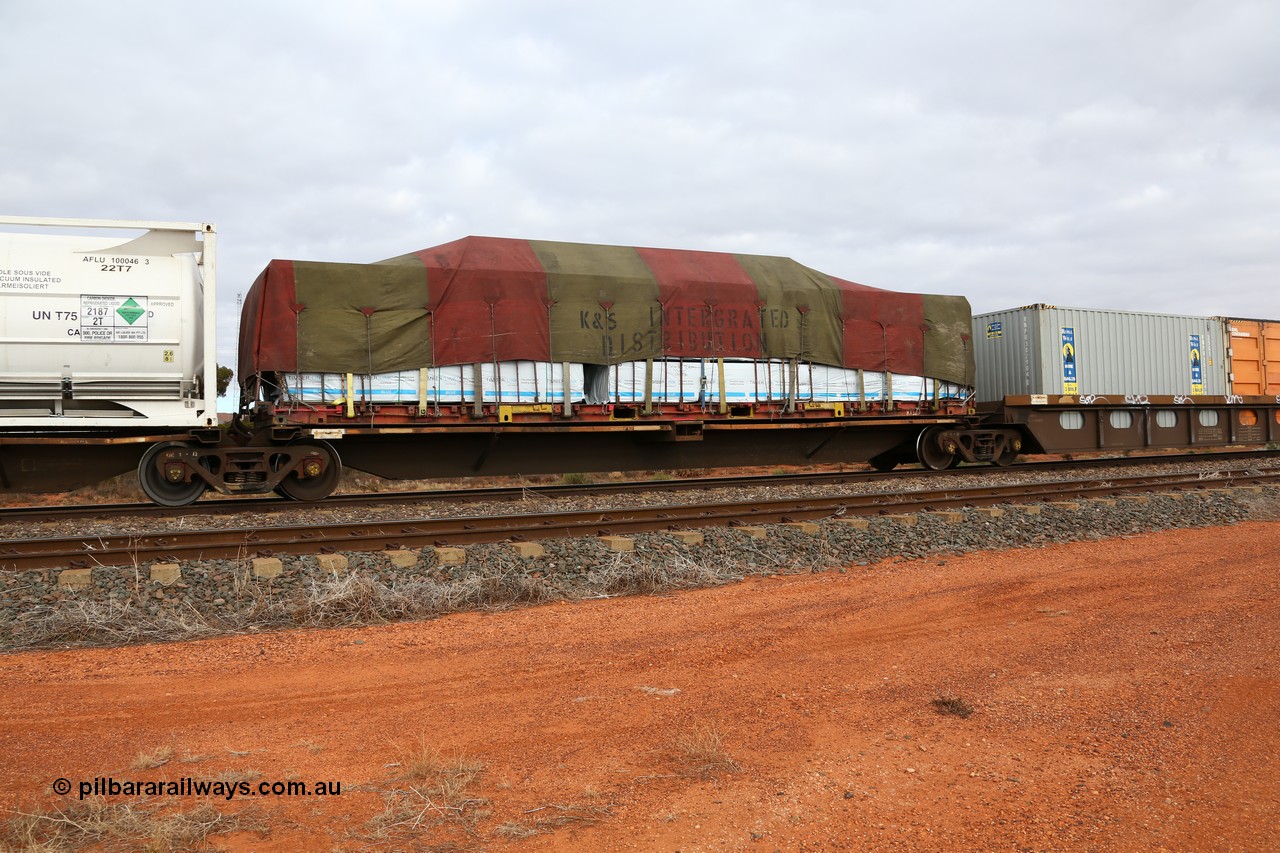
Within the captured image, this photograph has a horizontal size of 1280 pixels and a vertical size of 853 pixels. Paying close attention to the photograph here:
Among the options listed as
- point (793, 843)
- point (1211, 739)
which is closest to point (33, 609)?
point (793, 843)

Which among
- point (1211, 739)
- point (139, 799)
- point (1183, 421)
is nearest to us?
point (139, 799)

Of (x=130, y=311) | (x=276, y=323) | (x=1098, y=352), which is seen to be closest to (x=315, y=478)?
(x=276, y=323)

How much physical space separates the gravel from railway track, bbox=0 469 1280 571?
33 cm

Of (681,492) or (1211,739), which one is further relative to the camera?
(681,492)

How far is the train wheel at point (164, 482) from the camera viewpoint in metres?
10.3

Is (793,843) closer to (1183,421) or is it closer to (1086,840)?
(1086,840)

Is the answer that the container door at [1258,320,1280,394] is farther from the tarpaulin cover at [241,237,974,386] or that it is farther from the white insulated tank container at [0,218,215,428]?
the white insulated tank container at [0,218,215,428]

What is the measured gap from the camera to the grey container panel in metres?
16.9

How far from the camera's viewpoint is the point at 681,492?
1258cm

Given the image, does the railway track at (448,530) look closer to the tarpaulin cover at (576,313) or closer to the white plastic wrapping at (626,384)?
the white plastic wrapping at (626,384)

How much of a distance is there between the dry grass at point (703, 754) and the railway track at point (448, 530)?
14.2 feet

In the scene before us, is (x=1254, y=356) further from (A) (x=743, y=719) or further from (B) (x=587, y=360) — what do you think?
(A) (x=743, y=719)

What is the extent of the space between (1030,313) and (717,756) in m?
15.8

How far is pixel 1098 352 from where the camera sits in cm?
1773
